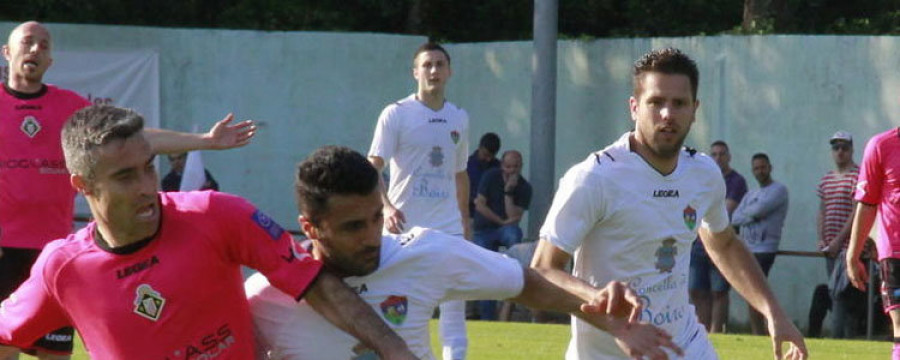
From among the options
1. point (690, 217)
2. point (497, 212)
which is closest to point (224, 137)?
point (690, 217)

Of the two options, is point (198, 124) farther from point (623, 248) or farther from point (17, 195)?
point (623, 248)

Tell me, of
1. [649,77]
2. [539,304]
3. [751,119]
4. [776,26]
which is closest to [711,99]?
[751,119]

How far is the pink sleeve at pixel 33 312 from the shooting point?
195 inches

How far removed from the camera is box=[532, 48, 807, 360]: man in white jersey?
20.9 ft

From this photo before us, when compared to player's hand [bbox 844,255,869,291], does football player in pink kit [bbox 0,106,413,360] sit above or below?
above

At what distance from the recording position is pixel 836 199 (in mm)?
16500

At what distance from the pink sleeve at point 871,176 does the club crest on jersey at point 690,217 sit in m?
4.04

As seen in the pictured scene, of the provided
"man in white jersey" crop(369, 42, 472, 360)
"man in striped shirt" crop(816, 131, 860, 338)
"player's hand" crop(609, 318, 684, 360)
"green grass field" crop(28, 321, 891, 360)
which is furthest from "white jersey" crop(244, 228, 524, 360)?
"man in striped shirt" crop(816, 131, 860, 338)

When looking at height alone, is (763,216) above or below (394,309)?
below

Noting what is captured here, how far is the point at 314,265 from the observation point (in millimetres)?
4719

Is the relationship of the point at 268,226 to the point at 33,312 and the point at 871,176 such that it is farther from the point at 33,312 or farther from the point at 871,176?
the point at 871,176

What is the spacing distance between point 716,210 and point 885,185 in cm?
389

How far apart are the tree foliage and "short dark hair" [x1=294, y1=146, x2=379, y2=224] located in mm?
19076

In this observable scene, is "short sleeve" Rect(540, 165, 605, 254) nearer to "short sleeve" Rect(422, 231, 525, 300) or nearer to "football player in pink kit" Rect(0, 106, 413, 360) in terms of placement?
"short sleeve" Rect(422, 231, 525, 300)
